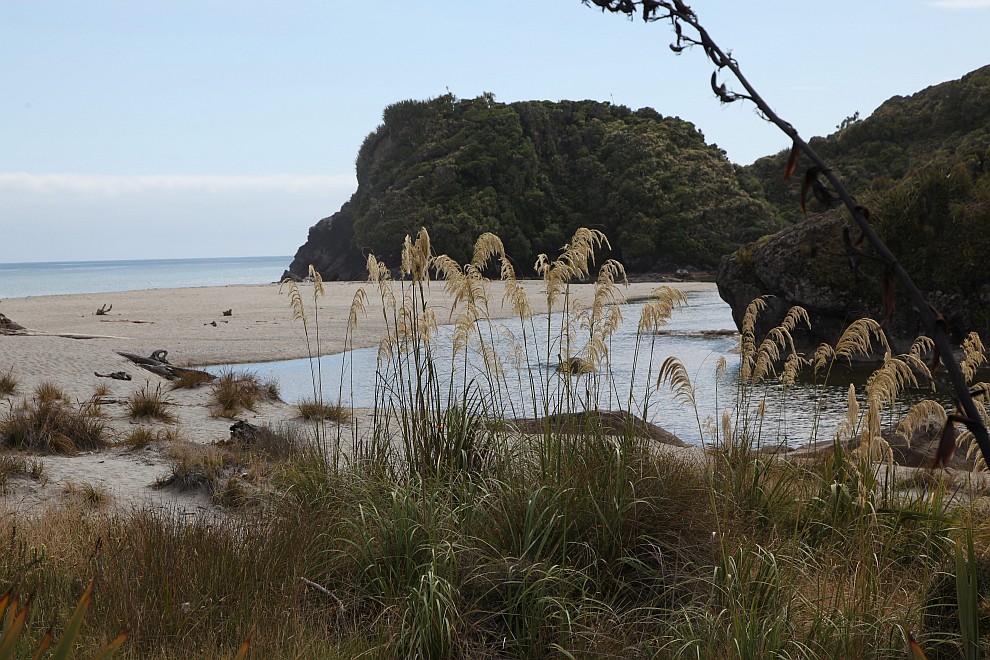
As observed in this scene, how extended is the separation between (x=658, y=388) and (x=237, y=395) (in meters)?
7.12

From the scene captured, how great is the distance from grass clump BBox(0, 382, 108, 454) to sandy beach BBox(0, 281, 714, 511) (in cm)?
21

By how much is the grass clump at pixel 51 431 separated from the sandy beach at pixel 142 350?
0.69ft

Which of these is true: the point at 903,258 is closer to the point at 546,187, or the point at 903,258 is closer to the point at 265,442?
the point at 265,442

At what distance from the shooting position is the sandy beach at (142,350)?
280 inches

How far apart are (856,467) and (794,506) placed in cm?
68

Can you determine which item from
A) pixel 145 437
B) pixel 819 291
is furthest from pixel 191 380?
pixel 819 291

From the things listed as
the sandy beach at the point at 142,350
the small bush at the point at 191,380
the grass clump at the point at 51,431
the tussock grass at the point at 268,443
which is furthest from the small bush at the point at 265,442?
the small bush at the point at 191,380

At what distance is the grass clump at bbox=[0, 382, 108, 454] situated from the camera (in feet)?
26.0

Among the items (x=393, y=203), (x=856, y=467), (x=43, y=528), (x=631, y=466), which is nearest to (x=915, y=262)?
(x=856, y=467)

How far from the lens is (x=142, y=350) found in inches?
773

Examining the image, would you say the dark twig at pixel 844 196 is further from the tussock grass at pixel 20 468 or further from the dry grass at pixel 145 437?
the dry grass at pixel 145 437

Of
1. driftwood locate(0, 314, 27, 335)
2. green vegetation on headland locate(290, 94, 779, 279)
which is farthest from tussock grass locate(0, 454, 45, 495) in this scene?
green vegetation on headland locate(290, 94, 779, 279)

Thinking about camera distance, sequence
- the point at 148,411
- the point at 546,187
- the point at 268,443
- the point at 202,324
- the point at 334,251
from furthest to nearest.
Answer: the point at 334,251 < the point at 546,187 < the point at 202,324 < the point at 148,411 < the point at 268,443

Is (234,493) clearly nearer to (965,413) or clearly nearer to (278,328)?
(965,413)
